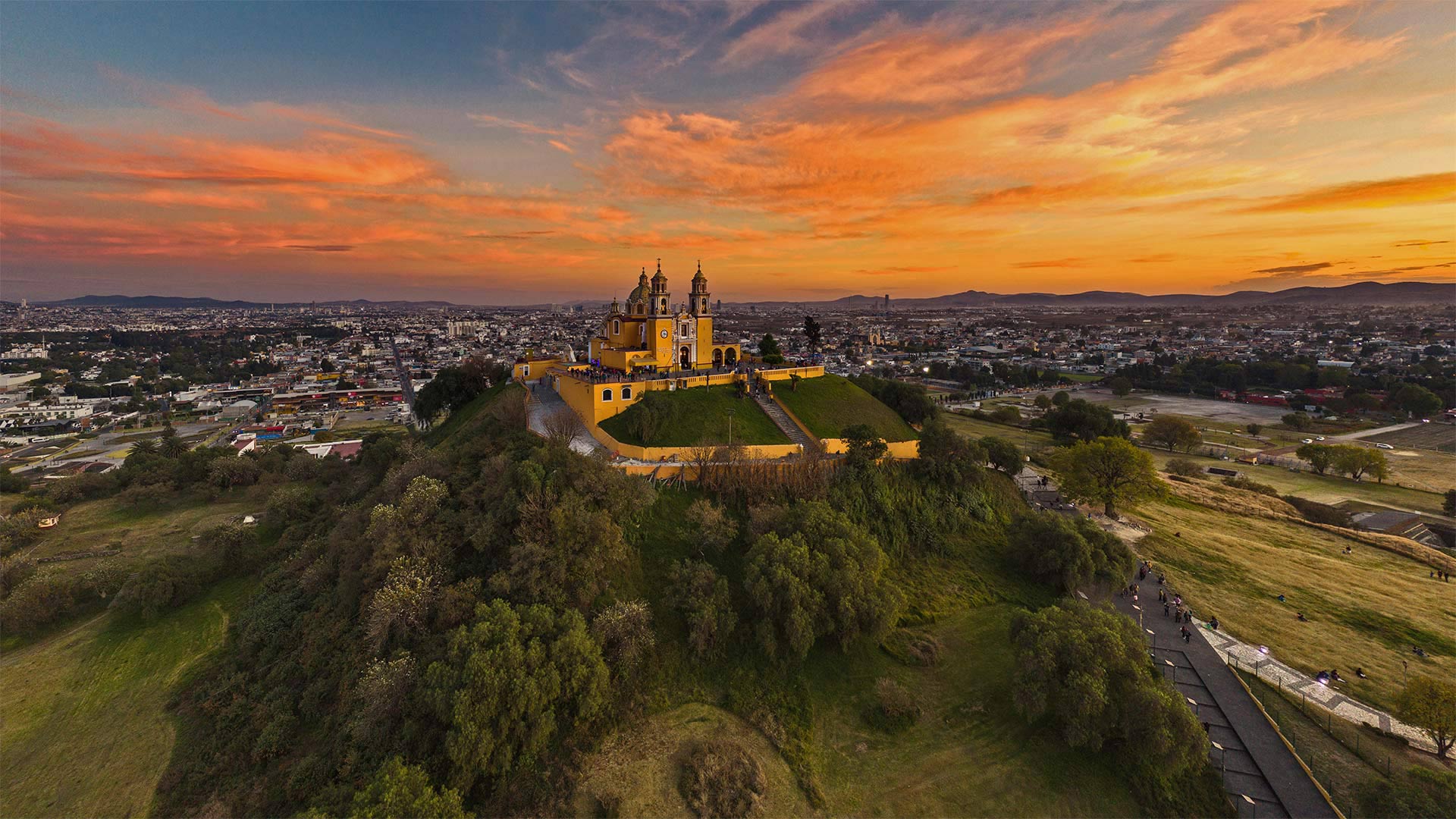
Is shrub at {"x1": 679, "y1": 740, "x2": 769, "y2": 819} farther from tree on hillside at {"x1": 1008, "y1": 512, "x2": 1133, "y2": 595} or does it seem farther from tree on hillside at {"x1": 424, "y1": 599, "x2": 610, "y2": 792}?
tree on hillside at {"x1": 1008, "y1": 512, "x2": 1133, "y2": 595}

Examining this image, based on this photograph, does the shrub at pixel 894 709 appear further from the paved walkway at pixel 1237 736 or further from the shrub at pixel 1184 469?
the shrub at pixel 1184 469

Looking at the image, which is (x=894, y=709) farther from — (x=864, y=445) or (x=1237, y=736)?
(x=864, y=445)

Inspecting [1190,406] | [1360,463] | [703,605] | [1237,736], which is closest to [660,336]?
[703,605]

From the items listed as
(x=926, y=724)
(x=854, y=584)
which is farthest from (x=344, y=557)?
(x=926, y=724)

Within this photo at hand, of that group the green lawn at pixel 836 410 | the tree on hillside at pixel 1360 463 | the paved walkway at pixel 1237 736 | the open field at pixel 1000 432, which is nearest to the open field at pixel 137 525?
the green lawn at pixel 836 410

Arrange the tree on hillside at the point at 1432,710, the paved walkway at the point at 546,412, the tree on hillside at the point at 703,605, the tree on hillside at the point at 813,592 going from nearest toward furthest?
the tree on hillside at the point at 1432,710 → the tree on hillside at the point at 703,605 → the tree on hillside at the point at 813,592 → the paved walkway at the point at 546,412

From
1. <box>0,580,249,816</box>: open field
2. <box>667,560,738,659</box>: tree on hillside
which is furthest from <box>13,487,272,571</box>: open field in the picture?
<box>667,560,738,659</box>: tree on hillside

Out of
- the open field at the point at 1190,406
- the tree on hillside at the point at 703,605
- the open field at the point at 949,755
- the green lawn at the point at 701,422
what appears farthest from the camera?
the open field at the point at 1190,406
